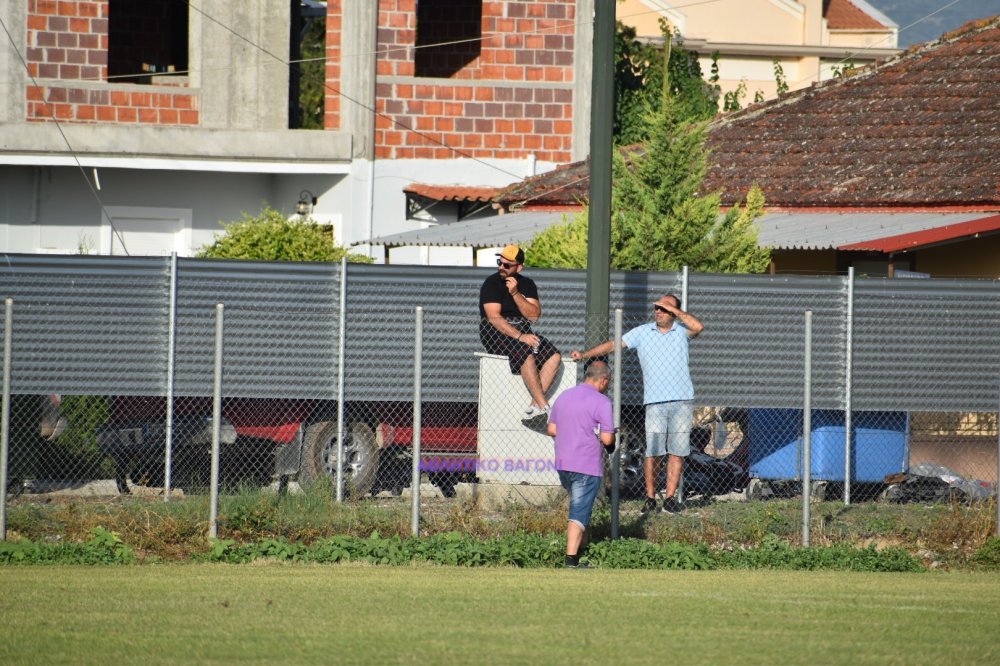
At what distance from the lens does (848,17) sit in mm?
59344

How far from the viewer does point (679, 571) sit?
11.0 meters

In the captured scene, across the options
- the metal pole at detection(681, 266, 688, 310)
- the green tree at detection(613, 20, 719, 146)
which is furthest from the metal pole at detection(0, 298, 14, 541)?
the green tree at detection(613, 20, 719, 146)

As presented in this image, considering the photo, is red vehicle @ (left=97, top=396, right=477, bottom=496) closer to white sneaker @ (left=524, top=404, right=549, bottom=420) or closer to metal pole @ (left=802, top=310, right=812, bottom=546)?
white sneaker @ (left=524, top=404, right=549, bottom=420)

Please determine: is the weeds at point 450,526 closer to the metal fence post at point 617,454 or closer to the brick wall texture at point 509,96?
the metal fence post at point 617,454

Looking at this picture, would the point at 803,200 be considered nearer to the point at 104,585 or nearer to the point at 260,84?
the point at 260,84

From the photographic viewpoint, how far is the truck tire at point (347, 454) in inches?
514

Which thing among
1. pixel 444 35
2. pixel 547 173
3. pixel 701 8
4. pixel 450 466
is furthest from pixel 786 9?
pixel 450 466

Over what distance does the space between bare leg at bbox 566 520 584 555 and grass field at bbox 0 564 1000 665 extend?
0.65ft

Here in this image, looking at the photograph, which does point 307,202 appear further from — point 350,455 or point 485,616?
point 485,616

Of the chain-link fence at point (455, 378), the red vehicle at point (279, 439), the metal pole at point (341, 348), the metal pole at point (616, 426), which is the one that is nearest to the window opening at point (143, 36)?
the chain-link fence at point (455, 378)

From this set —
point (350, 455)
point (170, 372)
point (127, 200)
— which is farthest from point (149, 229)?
point (170, 372)

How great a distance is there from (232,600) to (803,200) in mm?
12251

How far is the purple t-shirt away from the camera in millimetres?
10703

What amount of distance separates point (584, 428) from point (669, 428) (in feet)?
6.63
